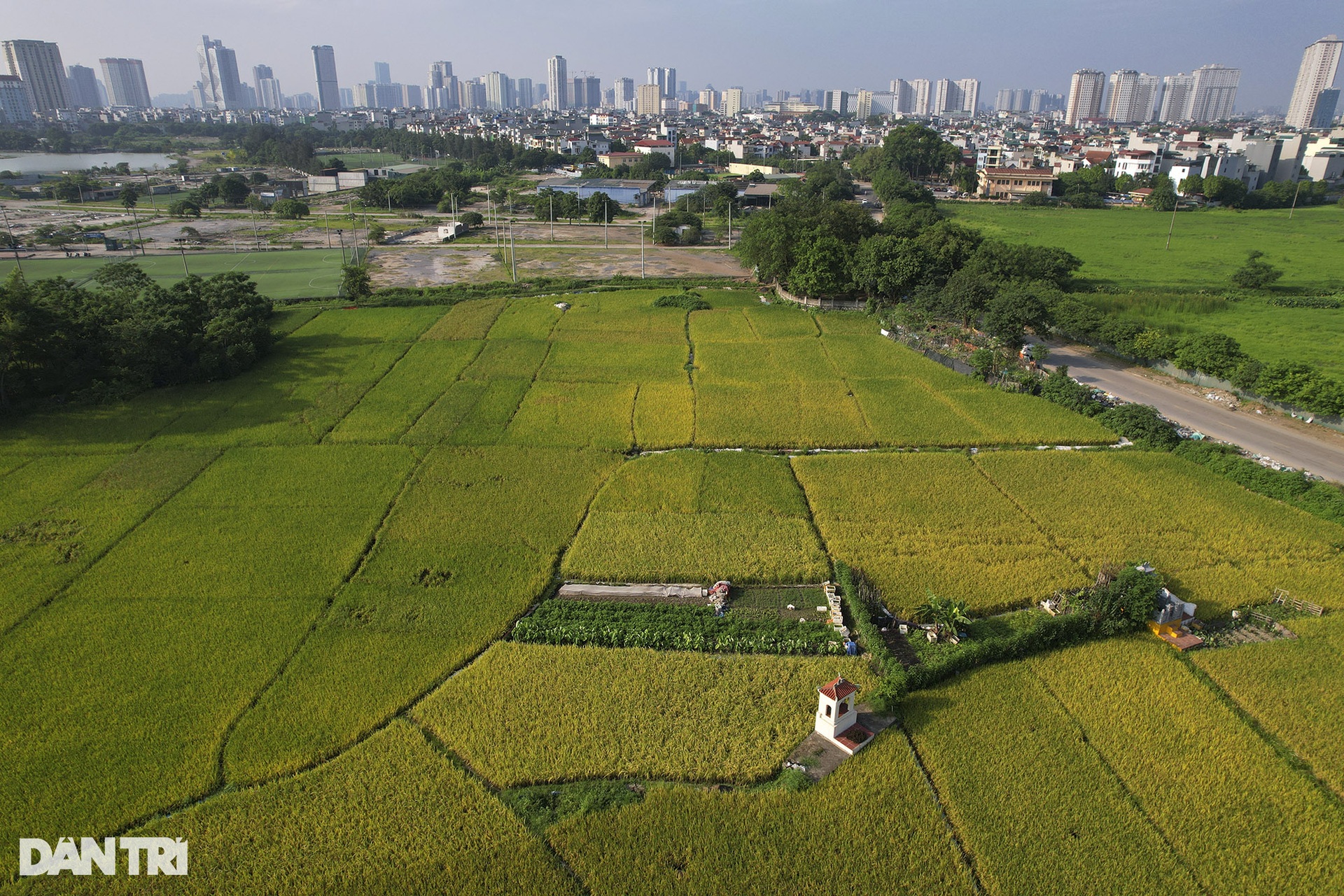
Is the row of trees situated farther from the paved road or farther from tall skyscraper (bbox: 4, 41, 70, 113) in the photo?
tall skyscraper (bbox: 4, 41, 70, 113)

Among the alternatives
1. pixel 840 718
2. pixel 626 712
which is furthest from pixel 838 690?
Answer: pixel 626 712

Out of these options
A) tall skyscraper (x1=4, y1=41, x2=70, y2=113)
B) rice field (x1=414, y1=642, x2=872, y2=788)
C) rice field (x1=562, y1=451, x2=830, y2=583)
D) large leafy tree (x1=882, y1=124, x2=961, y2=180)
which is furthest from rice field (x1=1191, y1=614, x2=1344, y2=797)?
tall skyscraper (x1=4, y1=41, x2=70, y2=113)

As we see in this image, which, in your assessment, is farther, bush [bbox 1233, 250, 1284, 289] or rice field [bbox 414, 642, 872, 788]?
bush [bbox 1233, 250, 1284, 289]

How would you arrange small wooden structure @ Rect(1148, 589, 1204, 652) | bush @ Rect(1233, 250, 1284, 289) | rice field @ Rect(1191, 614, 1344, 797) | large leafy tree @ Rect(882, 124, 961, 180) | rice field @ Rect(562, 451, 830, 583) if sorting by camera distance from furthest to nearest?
large leafy tree @ Rect(882, 124, 961, 180) → bush @ Rect(1233, 250, 1284, 289) → rice field @ Rect(562, 451, 830, 583) → small wooden structure @ Rect(1148, 589, 1204, 652) → rice field @ Rect(1191, 614, 1344, 797)

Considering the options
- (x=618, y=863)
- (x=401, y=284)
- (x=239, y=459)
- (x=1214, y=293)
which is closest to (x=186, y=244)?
(x=401, y=284)

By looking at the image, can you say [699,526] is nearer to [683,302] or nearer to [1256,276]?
[683,302]

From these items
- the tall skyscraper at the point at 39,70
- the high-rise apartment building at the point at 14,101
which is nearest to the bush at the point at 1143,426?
the high-rise apartment building at the point at 14,101

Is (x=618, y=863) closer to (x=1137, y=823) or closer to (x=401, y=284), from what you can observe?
(x=1137, y=823)
